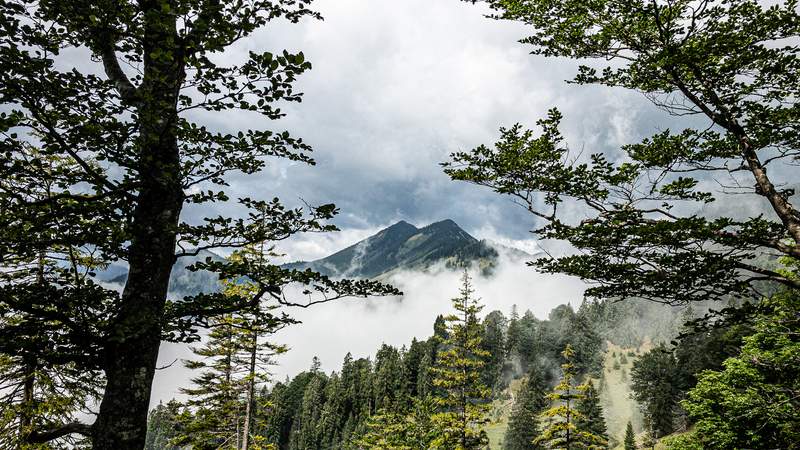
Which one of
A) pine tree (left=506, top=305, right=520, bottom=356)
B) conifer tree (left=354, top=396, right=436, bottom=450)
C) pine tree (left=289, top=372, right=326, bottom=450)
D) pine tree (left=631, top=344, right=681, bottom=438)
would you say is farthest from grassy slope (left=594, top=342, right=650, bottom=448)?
conifer tree (left=354, top=396, right=436, bottom=450)

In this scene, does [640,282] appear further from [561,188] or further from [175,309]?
[175,309]

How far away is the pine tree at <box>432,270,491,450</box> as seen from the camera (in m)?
21.0

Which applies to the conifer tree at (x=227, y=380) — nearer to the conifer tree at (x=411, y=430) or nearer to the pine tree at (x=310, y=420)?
the conifer tree at (x=411, y=430)

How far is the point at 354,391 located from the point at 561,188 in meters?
90.8

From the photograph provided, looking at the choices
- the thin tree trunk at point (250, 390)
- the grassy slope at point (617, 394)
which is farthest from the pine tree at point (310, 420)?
the thin tree trunk at point (250, 390)

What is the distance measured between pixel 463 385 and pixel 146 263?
2036cm

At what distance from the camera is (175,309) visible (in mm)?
4789

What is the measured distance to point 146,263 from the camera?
4.64 m

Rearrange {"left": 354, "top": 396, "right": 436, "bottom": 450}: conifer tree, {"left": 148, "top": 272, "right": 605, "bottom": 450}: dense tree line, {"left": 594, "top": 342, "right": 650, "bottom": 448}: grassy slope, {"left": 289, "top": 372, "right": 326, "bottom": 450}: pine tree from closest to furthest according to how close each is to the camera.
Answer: {"left": 148, "top": 272, "right": 605, "bottom": 450}: dense tree line → {"left": 354, "top": 396, "right": 436, "bottom": 450}: conifer tree → {"left": 289, "top": 372, "right": 326, "bottom": 450}: pine tree → {"left": 594, "top": 342, "right": 650, "bottom": 448}: grassy slope

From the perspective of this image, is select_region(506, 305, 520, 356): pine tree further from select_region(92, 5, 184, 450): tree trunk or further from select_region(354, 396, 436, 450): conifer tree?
select_region(92, 5, 184, 450): tree trunk

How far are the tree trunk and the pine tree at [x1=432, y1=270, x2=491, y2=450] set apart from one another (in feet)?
56.6

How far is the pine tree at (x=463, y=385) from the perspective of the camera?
21.0m

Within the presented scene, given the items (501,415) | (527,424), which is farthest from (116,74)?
(501,415)

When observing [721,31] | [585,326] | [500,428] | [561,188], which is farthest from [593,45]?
[585,326]
